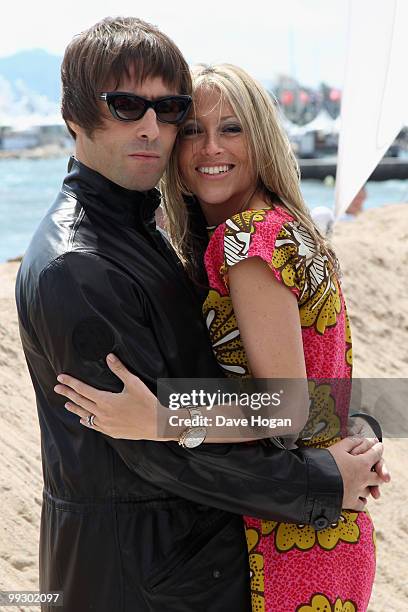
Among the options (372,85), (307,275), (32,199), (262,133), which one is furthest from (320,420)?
(32,199)

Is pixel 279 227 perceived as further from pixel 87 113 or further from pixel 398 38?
pixel 398 38

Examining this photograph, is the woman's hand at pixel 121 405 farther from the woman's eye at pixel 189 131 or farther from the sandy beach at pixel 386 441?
the sandy beach at pixel 386 441

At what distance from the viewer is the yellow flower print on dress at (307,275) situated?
2043 mm

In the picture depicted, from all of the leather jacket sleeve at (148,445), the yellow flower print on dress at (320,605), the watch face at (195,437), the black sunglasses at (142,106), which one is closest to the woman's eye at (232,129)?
the black sunglasses at (142,106)

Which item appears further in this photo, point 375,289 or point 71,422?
point 375,289

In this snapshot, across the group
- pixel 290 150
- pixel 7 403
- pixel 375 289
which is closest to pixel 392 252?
pixel 375 289

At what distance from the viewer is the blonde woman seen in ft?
6.59

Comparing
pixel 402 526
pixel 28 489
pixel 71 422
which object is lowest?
pixel 402 526

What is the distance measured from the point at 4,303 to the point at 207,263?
4.38 metres

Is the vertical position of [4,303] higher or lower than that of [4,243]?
higher

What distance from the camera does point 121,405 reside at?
189 centimetres

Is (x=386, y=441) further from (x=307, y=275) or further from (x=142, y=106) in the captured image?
(x=142, y=106)

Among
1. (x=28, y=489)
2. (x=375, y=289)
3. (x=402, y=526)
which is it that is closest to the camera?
(x=28, y=489)

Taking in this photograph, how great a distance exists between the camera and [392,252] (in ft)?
32.3
